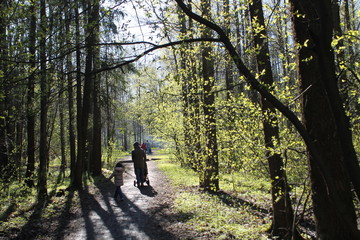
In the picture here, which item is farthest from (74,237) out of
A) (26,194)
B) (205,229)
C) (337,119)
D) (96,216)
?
Answer: (337,119)

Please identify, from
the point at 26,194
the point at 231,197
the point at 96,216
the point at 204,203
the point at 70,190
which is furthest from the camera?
the point at 70,190

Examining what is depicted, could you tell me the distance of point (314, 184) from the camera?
299 cm

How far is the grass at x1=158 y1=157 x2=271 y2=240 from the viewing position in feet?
21.0

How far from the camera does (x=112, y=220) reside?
7.88 metres

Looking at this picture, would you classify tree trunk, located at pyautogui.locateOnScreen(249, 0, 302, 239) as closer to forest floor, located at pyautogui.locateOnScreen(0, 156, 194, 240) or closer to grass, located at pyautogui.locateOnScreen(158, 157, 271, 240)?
grass, located at pyautogui.locateOnScreen(158, 157, 271, 240)

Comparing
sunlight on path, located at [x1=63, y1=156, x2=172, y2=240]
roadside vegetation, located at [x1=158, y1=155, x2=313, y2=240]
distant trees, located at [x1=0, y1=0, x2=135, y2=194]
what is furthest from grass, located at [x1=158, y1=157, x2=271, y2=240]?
distant trees, located at [x1=0, y1=0, x2=135, y2=194]

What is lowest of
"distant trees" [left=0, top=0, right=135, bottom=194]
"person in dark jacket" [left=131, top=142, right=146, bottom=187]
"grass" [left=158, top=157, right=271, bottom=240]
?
"grass" [left=158, top=157, right=271, bottom=240]

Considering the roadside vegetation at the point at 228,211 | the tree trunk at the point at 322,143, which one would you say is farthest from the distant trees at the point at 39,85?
the roadside vegetation at the point at 228,211

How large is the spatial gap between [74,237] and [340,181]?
599 centimetres

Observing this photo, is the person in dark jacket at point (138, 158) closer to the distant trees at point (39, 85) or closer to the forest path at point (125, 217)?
the forest path at point (125, 217)

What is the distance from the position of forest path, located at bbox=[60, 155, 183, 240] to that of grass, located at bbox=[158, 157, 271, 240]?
0.57 meters

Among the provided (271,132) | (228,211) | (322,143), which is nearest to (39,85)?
(271,132)

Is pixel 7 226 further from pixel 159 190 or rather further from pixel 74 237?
pixel 159 190

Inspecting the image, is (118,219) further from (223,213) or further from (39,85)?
(39,85)
